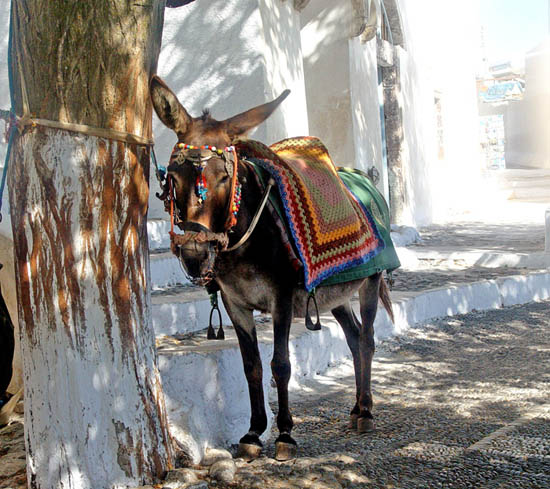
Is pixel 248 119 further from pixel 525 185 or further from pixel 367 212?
pixel 525 185

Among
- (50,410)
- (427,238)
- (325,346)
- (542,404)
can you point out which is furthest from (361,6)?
(50,410)

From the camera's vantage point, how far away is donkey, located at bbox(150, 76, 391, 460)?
11.4 feet

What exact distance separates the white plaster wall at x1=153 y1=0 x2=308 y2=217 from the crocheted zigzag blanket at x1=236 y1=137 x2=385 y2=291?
379 centimetres

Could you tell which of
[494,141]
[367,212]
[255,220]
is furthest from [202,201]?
[494,141]

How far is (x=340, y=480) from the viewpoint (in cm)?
357

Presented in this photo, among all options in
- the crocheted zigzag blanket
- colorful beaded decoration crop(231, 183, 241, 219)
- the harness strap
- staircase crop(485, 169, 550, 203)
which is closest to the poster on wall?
staircase crop(485, 169, 550, 203)

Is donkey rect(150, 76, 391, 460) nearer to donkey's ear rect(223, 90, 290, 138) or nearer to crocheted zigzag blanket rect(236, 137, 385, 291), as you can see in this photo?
donkey's ear rect(223, 90, 290, 138)

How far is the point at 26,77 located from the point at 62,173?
47 cm

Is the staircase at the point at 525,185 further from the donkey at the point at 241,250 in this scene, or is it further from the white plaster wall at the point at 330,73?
the donkey at the point at 241,250

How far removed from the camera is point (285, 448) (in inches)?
154

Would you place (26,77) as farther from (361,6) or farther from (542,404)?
(361,6)

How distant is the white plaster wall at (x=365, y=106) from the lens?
11570 millimetres

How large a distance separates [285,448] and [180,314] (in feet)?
7.47

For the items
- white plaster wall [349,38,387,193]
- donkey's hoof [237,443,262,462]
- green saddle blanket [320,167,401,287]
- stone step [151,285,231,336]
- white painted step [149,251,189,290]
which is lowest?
donkey's hoof [237,443,262,462]
